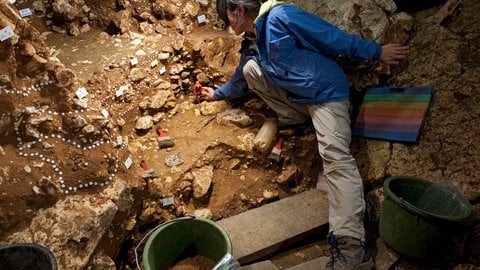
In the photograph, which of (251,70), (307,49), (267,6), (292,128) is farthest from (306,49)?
(292,128)

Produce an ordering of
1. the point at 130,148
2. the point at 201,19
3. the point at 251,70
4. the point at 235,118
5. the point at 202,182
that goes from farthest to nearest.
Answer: the point at 201,19, the point at 235,118, the point at 130,148, the point at 251,70, the point at 202,182

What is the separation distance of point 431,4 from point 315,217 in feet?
8.15

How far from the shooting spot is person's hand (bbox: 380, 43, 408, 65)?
126 inches

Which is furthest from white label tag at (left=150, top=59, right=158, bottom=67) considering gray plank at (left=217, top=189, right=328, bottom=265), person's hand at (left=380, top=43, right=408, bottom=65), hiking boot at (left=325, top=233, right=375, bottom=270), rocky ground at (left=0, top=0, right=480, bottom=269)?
hiking boot at (left=325, top=233, right=375, bottom=270)

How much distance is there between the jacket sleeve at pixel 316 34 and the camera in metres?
2.93

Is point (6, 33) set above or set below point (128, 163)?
above

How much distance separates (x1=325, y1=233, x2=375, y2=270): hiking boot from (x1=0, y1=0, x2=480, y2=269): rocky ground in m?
0.32

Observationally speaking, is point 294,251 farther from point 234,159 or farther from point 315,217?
point 234,159

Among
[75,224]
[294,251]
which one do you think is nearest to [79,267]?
[75,224]

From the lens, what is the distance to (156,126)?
12.6ft

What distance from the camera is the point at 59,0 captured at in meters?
4.47

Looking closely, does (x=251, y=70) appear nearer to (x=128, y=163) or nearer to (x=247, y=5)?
(x=247, y=5)

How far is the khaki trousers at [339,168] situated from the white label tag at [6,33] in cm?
207

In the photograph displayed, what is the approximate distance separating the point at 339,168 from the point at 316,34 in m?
1.06
